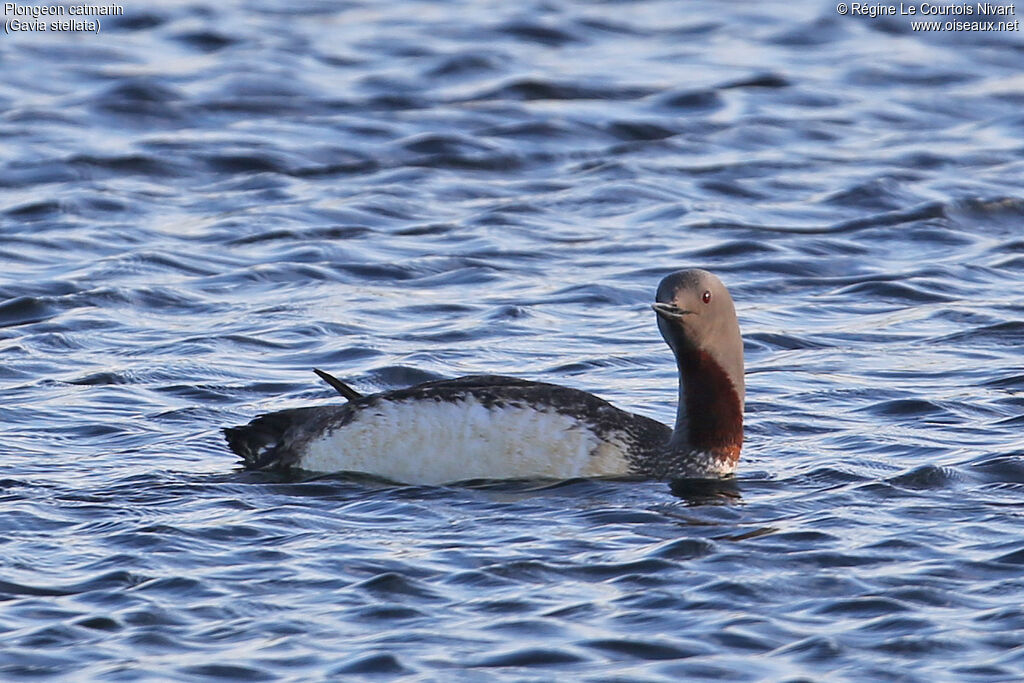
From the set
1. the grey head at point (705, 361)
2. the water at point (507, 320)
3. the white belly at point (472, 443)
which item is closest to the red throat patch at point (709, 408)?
the grey head at point (705, 361)

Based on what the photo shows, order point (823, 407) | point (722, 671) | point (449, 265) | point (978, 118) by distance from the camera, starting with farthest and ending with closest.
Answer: point (978, 118), point (449, 265), point (823, 407), point (722, 671)

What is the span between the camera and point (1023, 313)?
13125mm

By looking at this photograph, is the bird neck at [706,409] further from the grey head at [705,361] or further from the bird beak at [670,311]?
the bird beak at [670,311]

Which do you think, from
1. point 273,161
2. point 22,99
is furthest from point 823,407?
point 22,99

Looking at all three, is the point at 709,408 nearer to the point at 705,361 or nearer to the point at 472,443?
the point at 705,361

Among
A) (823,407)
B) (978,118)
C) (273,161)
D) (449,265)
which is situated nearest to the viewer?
(823,407)

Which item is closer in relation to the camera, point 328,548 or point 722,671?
point 722,671

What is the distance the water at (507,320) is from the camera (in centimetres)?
765

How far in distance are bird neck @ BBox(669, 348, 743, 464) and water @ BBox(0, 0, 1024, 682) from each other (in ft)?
0.74

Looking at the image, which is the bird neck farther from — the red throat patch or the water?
the water

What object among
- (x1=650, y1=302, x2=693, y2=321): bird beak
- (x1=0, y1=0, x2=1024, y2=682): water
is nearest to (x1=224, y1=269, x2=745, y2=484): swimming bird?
(x1=650, y1=302, x2=693, y2=321): bird beak

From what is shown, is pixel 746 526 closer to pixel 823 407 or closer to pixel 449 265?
pixel 823 407

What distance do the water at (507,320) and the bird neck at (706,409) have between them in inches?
8.9

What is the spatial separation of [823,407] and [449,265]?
13.2ft
